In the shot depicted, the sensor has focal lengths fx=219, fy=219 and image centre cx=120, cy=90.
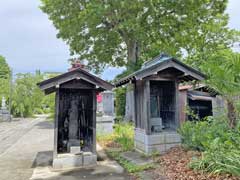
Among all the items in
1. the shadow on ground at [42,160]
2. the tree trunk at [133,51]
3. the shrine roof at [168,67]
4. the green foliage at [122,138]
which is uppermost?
the tree trunk at [133,51]

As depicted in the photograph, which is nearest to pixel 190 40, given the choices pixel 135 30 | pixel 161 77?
pixel 135 30

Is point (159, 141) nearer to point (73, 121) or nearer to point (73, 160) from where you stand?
point (73, 160)

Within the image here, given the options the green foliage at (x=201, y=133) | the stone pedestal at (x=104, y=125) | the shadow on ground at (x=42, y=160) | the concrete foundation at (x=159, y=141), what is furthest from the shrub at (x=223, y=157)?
the stone pedestal at (x=104, y=125)

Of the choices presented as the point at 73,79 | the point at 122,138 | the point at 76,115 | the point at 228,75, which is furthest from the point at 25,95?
the point at 228,75

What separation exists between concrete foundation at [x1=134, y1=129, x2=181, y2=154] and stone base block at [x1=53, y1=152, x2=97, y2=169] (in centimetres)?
173

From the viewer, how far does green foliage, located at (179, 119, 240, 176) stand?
416 cm

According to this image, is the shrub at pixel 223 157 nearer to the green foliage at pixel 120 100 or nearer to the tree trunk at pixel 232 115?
the tree trunk at pixel 232 115

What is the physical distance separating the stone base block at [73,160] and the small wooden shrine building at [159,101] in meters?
1.82

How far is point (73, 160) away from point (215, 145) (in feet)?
12.7

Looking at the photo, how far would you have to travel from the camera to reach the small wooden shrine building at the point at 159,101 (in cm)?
706

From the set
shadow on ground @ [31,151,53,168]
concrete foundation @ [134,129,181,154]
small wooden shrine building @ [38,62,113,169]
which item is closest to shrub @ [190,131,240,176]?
concrete foundation @ [134,129,181,154]

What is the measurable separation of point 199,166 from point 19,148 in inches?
305

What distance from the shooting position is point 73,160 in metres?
6.35

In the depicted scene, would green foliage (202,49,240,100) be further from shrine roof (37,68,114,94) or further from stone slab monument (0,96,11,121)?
stone slab monument (0,96,11,121)
